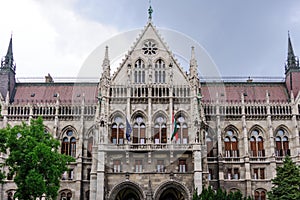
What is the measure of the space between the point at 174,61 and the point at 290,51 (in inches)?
918

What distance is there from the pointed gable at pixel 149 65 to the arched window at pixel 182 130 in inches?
194

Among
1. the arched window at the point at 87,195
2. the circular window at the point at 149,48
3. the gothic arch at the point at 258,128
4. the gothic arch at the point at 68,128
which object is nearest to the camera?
the arched window at the point at 87,195

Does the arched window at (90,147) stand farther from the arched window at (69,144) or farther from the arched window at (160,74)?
the arched window at (160,74)

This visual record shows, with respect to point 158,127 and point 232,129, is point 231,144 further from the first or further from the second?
point 158,127

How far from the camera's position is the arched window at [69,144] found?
59.2m

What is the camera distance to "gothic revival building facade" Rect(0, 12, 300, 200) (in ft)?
167

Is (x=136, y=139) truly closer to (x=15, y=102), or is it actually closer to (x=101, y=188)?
(x=101, y=188)

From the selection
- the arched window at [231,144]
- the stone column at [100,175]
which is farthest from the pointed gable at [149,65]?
the arched window at [231,144]

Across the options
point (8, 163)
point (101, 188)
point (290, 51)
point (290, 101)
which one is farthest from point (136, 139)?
point (290, 51)

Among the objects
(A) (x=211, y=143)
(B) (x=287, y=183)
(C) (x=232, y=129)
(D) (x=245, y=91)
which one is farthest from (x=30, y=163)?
(D) (x=245, y=91)

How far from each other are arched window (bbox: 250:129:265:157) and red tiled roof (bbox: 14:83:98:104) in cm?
2433

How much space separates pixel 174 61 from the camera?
5581 cm

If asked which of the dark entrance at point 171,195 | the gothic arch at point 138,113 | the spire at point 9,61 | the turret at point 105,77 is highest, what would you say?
the spire at point 9,61

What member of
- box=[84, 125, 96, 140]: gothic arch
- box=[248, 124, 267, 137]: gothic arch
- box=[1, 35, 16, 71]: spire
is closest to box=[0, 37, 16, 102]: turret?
box=[1, 35, 16, 71]: spire
